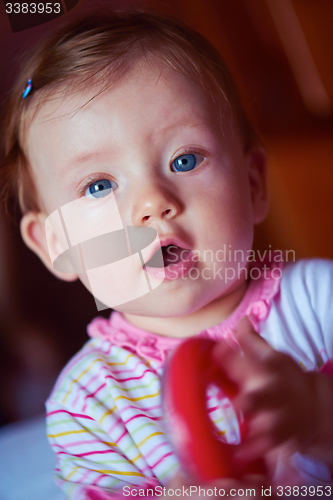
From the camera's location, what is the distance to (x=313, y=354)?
0.37 meters

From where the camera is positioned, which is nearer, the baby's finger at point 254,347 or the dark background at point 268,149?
the baby's finger at point 254,347

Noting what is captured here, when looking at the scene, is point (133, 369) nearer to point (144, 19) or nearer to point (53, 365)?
point (53, 365)

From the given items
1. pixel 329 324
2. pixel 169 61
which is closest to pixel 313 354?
pixel 329 324

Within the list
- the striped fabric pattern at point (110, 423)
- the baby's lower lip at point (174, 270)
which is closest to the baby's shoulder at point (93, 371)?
the striped fabric pattern at point (110, 423)

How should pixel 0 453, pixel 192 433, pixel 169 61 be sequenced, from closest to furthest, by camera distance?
pixel 192 433, pixel 169 61, pixel 0 453

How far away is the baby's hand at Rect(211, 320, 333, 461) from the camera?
0.75 ft

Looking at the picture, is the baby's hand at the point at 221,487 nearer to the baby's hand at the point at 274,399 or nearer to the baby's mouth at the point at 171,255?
the baby's hand at the point at 274,399

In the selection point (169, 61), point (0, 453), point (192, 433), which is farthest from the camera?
point (0, 453)

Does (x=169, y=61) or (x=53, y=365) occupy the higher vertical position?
(x=169, y=61)

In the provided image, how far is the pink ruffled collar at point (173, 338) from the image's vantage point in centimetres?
40

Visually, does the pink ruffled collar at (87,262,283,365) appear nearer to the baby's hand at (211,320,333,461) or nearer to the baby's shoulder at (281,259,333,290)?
the baby's shoulder at (281,259,333,290)

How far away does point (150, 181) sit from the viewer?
0.30m

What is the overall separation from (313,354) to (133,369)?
0.15 metres

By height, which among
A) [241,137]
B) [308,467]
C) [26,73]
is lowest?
[308,467]
